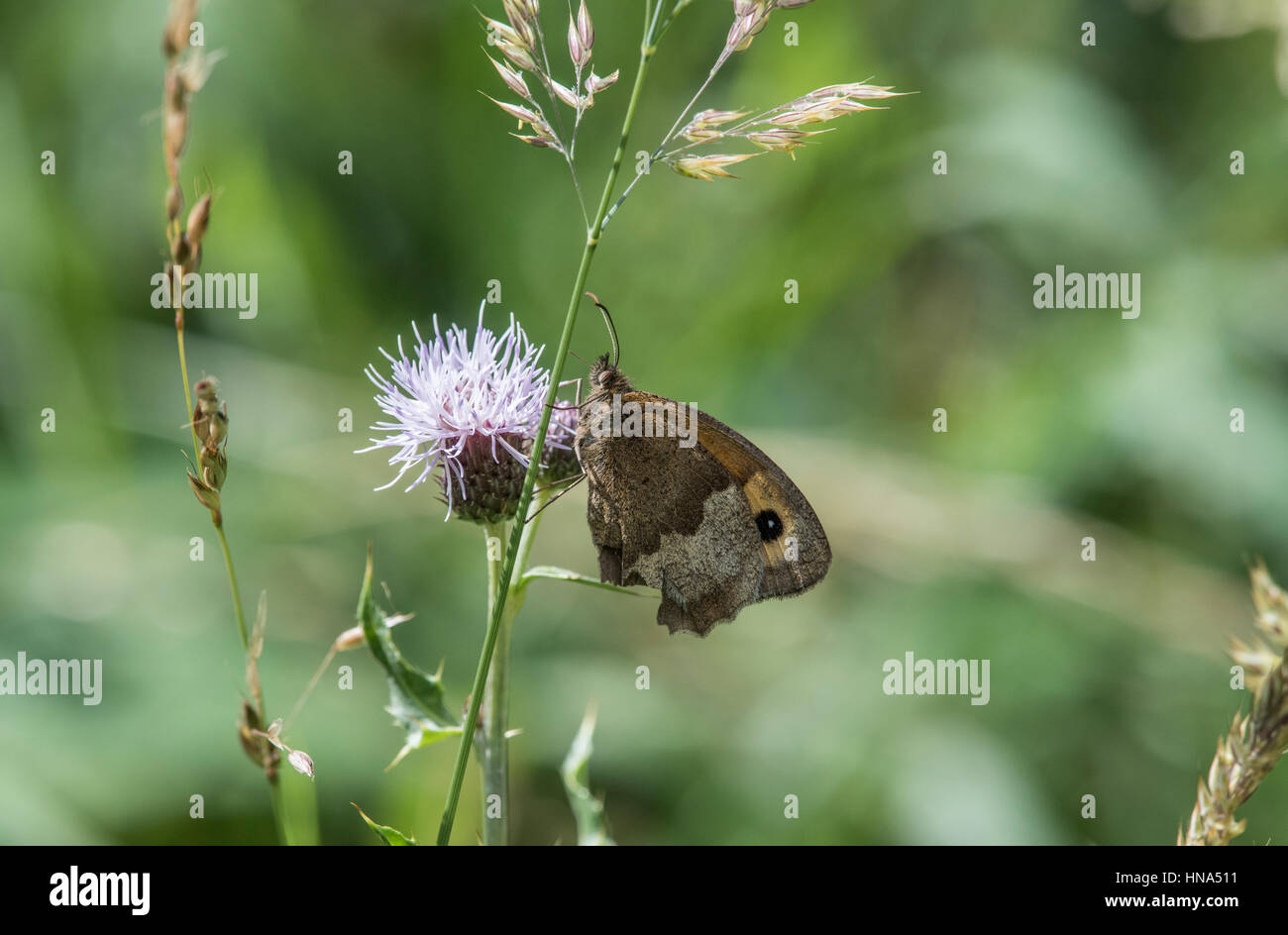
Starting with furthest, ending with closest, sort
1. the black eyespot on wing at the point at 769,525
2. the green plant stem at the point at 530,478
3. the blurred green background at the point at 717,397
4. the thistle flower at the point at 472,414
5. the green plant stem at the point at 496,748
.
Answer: the blurred green background at the point at 717,397 → the black eyespot on wing at the point at 769,525 → the thistle flower at the point at 472,414 → the green plant stem at the point at 496,748 → the green plant stem at the point at 530,478

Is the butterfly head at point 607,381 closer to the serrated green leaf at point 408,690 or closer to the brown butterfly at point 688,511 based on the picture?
the brown butterfly at point 688,511

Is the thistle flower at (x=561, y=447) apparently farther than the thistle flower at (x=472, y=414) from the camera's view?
Yes

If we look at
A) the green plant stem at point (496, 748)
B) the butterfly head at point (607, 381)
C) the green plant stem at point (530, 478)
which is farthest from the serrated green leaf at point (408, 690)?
the butterfly head at point (607, 381)

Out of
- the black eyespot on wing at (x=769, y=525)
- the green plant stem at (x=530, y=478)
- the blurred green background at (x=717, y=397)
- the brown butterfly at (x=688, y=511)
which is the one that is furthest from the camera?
the blurred green background at (x=717, y=397)

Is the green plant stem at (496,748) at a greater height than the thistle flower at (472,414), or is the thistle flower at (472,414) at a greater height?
the thistle flower at (472,414)

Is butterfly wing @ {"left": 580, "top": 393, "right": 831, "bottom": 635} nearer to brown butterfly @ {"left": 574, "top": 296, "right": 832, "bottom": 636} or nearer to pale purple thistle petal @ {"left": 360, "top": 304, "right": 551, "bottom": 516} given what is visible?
brown butterfly @ {"left": 574, "top": 296, "right": 832, "bottom": 636}

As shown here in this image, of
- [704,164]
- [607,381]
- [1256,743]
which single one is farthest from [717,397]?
[1256,743]

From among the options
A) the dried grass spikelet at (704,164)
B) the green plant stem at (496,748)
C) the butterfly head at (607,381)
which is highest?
the dried grass spikelet at (704,164)
